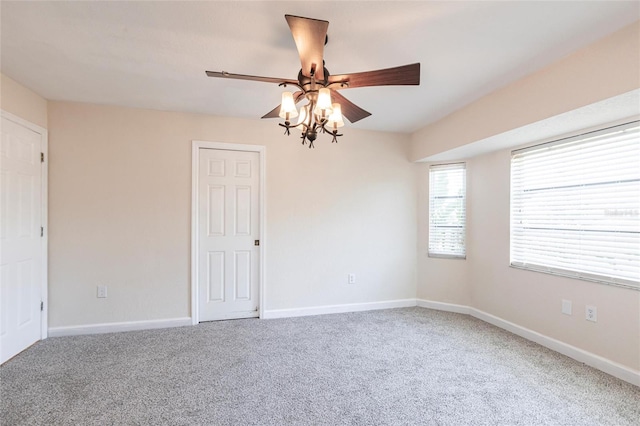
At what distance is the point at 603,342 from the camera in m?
2.47

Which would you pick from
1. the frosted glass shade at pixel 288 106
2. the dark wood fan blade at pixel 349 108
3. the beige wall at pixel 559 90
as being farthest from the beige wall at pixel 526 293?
the frosted glass shade at pixel 288 106

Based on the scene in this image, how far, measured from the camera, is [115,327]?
3.24m

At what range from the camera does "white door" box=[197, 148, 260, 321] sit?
3557 millimetres

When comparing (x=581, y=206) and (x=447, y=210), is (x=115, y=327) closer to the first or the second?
(x=447, y=210)

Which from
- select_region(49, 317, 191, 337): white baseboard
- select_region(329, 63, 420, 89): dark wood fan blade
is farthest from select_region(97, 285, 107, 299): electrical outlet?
select_region(329, 63, 420, 89): dark wood fan blade

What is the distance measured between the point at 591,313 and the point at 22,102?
5475 mm

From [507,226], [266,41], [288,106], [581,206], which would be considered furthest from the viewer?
[507,226]

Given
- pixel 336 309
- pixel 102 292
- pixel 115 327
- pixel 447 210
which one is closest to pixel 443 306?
pixel 447 210

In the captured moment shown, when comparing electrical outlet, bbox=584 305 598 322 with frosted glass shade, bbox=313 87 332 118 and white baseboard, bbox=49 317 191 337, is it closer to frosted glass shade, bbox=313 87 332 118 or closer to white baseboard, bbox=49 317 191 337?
frosted glass shade, bbox=313 87 332 118

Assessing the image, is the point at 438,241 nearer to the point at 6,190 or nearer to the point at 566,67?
the point at 566,67

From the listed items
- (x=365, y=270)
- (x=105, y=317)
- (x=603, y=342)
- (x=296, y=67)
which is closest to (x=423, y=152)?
(x=365, y=270)

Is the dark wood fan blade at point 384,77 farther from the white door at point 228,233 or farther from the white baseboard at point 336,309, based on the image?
the white baseboard at point 336,309

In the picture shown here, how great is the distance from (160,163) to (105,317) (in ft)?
5.90

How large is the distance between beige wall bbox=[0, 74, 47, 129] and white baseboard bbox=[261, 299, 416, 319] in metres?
3.15
